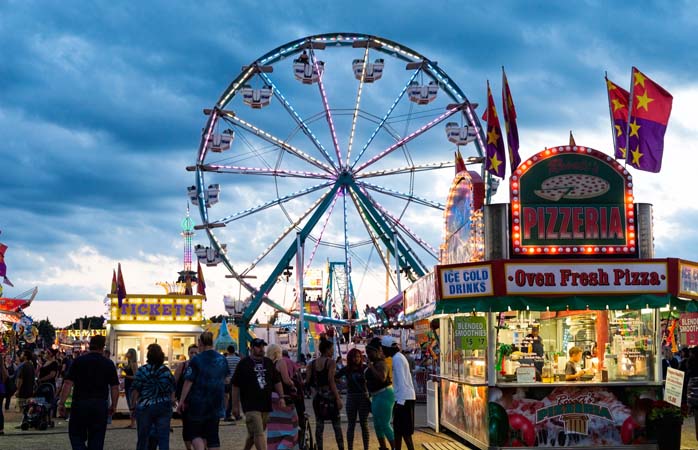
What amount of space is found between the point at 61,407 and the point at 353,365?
12.8 ft

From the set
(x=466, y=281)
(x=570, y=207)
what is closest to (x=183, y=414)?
(x=466, y=281)

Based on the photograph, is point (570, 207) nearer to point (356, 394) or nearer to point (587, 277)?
point (587, 277)

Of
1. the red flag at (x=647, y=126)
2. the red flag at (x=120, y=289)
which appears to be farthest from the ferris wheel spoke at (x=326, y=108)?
the red flag at (x=647, y=126)

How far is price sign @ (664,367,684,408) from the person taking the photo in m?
12.4

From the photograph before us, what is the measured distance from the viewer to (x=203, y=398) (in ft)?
32.6

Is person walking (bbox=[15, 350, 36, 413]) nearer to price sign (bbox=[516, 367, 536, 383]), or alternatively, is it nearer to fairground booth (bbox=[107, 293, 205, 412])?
fairground booth (bbox=[107, 293, 205, 412])

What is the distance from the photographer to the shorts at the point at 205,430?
9.90 metres

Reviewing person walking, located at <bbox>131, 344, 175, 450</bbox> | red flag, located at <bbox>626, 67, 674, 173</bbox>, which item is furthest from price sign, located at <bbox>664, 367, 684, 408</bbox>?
person walking, located at <bbox>131, 344, 175, 450</bbox>

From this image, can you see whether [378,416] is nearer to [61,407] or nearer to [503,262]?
[503,262]

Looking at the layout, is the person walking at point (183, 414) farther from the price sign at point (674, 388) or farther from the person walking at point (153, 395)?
the price sign at point (674, 388)

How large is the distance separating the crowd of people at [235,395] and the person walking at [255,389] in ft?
0.04

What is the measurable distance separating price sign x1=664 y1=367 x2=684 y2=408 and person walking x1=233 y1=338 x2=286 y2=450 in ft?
16.7

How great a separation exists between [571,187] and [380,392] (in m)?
3.88

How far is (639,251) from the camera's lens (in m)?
13.4
